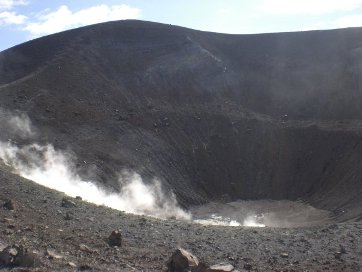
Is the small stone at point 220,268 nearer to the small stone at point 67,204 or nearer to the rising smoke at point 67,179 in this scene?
the small stone at point 67,204

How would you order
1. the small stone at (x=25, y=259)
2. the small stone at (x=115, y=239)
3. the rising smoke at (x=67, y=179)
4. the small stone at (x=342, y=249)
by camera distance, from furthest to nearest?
the rising smoke at (x=67, y=179), the small stone at (x=342, y=249), the small stone at (x=115, y=239), the small stone at (x=25, y=259)

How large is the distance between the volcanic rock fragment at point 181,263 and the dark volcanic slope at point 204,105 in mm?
16056

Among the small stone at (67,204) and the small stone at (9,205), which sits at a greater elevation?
the small stone at (67,204)

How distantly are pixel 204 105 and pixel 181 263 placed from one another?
106ft

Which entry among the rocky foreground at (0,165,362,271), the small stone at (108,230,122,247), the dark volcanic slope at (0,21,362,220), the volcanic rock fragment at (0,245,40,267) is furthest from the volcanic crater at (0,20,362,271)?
the volcanic rock fragment at (0,245,40,267)

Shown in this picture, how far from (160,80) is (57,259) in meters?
34.1

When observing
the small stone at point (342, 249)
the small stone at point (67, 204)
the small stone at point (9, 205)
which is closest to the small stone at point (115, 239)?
the small stone at point (9, 205)

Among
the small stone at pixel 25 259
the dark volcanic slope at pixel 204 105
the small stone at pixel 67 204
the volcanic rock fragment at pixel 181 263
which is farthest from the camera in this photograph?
the dark volcanic slope at pixel 204 105

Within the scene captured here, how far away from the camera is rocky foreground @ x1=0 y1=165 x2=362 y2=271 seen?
12203mm

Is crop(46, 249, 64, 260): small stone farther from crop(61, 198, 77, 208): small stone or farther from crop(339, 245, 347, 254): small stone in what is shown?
crop(339, 245, 347, 254): small stone

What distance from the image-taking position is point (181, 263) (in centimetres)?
1191

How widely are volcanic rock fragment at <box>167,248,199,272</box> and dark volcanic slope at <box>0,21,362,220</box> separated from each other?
16056mm

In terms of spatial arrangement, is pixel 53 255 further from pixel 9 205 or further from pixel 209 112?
pixel 209 112

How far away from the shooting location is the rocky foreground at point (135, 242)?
12.2 m
